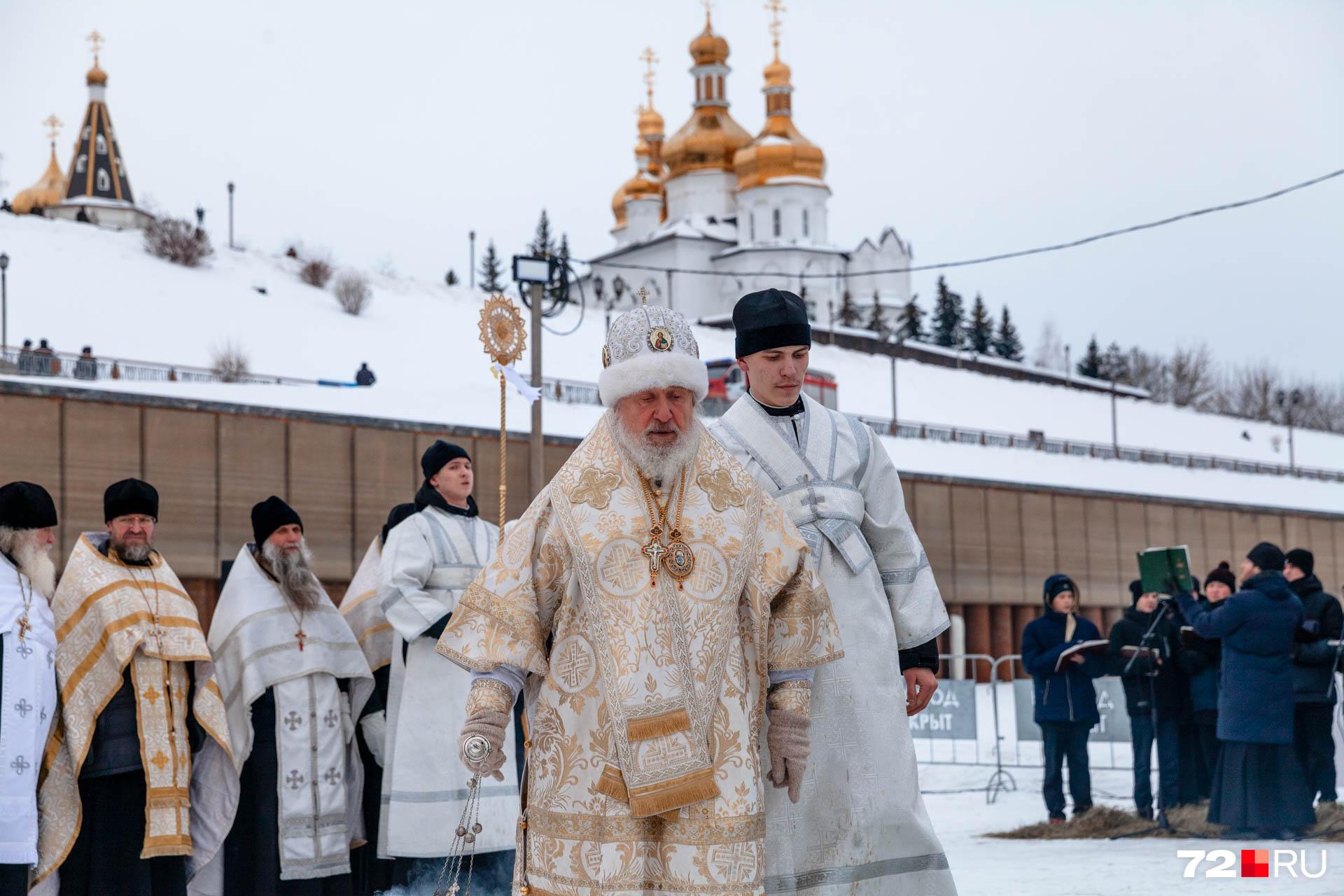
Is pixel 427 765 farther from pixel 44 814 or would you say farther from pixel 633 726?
pixel 633 726

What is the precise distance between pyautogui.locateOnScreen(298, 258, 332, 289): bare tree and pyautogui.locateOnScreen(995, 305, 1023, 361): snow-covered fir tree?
47.6 meters

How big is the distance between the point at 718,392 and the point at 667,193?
4469 cm

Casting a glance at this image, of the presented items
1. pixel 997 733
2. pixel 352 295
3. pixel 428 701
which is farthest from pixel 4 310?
pixel 428 701

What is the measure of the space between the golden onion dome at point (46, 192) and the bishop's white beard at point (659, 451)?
80553 millimetres

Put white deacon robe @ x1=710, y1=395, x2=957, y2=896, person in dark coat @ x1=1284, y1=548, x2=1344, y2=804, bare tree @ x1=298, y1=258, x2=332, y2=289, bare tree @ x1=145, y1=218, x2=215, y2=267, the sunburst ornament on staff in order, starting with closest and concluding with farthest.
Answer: white deacon robe @ x1=710, y1=395, x2=957, y2=896
the sunburst ornament on staff
person in dark coat @ x1=1284, y1=548, x2=1344, y2=804
bare tree @ x1=145, y1=218, x2=215, y2=267
bare tree @ x1=298, y1=258, x2=332, y2=289

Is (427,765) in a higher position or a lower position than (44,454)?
lower

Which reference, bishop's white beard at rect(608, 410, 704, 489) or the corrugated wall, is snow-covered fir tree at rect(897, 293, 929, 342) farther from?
bishop's white beard at rect(608, 410, 704, 489)

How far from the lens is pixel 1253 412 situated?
95375 mm

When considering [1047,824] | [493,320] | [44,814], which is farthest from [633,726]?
[1047,824]

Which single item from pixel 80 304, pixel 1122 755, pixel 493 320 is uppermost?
pixel 80 304

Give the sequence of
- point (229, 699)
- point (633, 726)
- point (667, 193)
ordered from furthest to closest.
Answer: point (667, 193), point (229, 699), point (633, 726)

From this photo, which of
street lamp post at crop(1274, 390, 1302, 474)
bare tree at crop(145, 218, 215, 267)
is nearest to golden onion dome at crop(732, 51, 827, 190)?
street lamp post at crop(1274, 390, 1302, 474)

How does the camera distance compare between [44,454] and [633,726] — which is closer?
[633,726]

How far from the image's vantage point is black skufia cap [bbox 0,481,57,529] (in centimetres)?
616
